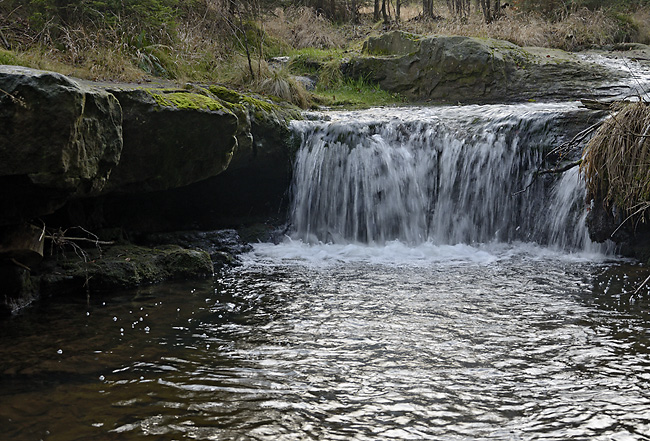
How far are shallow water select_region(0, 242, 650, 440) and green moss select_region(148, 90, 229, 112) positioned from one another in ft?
6.58

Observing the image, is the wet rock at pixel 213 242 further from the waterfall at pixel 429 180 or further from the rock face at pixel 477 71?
the rock face at pixel 477 71

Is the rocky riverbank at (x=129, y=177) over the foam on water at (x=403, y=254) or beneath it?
over

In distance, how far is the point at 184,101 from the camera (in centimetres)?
673

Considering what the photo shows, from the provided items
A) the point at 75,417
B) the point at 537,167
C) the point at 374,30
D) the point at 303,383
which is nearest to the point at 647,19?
the point at 374,30

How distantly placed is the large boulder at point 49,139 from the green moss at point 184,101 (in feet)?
3.44

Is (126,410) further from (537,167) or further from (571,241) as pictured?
(537,167)

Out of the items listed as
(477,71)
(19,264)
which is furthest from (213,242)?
(477,71)

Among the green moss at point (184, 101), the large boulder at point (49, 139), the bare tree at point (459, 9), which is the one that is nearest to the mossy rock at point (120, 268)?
the large boulder at point (49, 139)

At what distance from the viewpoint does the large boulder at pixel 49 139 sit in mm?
4293

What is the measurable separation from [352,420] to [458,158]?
21.9ft

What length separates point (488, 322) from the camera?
4.86 metres

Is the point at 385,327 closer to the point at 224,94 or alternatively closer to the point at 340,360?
the point at 340,360

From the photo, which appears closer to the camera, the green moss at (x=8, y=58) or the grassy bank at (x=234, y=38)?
the green moss at (x=8, y=58)

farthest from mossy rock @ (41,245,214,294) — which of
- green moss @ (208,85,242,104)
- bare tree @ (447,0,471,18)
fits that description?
bare tree @ (447,0,471,18)
